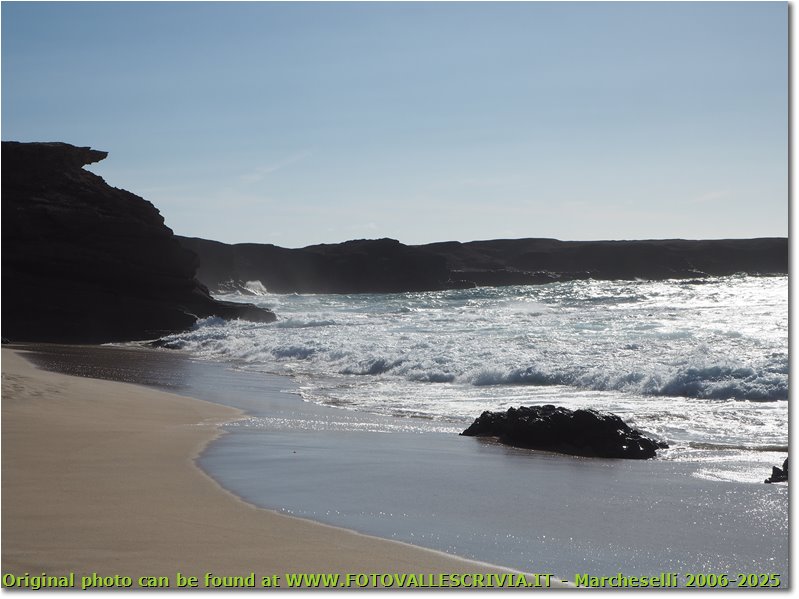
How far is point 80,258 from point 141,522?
2651 cm

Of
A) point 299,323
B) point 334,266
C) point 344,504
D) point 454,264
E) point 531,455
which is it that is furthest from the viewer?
point 454,264

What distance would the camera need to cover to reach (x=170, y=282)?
31734mm

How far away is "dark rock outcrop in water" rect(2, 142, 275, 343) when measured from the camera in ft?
92.3

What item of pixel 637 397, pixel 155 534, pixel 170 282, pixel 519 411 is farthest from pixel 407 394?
pixel 170 282

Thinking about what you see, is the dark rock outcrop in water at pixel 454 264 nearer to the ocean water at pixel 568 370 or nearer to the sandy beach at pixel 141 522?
the ocean water at pixel 568 370

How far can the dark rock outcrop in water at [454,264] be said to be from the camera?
88812 mm

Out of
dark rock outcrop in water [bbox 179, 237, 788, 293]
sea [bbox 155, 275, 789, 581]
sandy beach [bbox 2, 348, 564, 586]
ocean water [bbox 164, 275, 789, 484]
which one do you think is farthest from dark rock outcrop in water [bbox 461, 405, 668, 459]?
dark rock outcrop in water [bbox 179, 237, 788, 293]

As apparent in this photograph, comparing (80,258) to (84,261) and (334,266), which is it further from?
(334,266)

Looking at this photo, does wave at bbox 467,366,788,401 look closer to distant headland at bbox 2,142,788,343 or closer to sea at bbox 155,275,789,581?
sea at bbox 155,275,789,581

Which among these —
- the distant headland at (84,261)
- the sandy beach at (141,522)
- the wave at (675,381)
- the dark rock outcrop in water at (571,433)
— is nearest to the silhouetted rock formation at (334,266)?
the distant headland at (84,261)

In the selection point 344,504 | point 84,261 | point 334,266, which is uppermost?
point 334,266

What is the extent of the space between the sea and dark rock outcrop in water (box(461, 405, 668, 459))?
10.0 inches

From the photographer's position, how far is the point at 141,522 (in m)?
5.14

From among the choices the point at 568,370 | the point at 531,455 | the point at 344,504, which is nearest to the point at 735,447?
the point at 531,455
